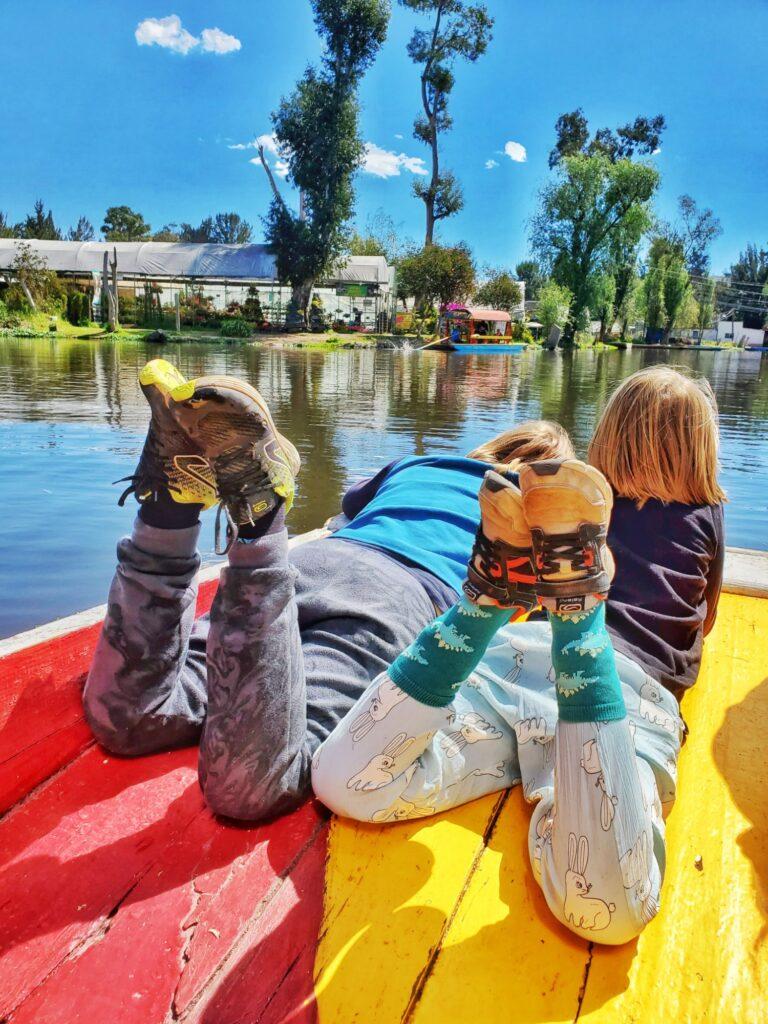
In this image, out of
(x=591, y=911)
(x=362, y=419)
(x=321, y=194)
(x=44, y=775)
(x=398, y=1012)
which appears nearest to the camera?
(x=398, y=1012)

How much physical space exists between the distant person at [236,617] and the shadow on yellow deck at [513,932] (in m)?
0.25

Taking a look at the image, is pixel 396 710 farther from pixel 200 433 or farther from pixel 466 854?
pixel 200 433

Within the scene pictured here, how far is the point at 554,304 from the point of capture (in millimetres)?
37156

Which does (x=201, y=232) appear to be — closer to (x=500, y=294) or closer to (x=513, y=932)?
(x=500, y=294)

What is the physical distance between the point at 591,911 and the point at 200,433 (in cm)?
106

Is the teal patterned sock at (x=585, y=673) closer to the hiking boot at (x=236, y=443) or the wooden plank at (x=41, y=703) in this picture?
the hiking boot at (x=236, y=443)

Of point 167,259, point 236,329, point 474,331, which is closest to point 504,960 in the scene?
point 236,329

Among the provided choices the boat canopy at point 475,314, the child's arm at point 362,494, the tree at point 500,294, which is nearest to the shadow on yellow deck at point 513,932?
the child's arm at point 362,494

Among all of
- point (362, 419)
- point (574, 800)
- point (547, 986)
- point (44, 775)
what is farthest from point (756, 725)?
point (362, 419)

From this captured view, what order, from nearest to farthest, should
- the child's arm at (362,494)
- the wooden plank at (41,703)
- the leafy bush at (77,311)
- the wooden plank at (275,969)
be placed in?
the wooden plank at (275,969) < the wooden plank at (41,703) < the child's arm at (362,494) < the leafy bush at (77,311)

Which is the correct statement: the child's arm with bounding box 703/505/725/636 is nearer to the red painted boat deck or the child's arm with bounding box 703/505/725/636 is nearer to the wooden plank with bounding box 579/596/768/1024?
the wooden plank with bounding box 579/596/768/1024

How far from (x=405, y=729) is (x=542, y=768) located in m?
0.37

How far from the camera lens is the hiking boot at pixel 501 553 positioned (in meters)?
1.20

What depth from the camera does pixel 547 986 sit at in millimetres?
1061
